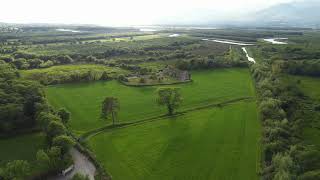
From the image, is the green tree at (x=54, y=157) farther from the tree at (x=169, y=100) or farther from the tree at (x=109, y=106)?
the tree at (x=169, y=100)

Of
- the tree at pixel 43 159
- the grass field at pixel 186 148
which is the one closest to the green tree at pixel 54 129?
the grass field at pixel 186 148

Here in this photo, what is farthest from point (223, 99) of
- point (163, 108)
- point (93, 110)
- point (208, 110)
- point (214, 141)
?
point (93, 110)

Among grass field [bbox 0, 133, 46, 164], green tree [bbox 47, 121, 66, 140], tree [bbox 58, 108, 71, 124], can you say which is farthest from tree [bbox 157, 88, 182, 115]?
grass field [bbox 0, 133, 46, 164]

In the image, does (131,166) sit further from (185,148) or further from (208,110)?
(208,110)

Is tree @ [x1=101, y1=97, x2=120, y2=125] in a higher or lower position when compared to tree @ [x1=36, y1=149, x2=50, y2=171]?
higher

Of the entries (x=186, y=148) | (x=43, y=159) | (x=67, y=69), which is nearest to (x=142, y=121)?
(x=186, y=148)

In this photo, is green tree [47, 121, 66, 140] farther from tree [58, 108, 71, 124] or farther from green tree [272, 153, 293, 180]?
green tree [272, 153, 293, 180]
